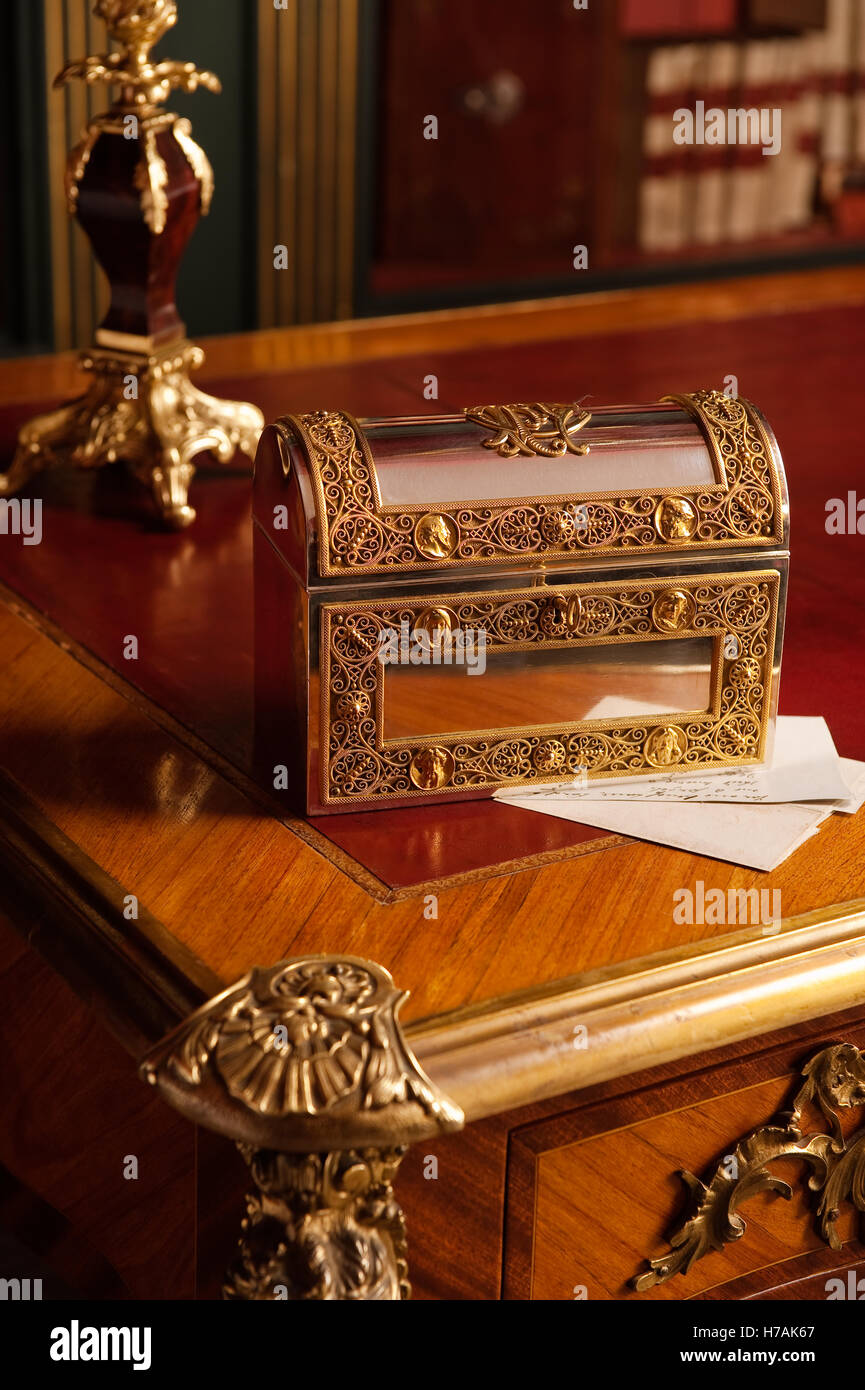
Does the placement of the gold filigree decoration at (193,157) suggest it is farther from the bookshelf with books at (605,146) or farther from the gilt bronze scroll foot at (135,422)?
the bookshelf with books at (605,146)

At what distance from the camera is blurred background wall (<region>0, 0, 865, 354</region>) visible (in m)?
2.38

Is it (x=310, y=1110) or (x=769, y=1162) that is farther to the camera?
(x=769, y=1162)

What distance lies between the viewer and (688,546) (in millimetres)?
943

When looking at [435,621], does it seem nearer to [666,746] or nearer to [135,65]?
[666,746]

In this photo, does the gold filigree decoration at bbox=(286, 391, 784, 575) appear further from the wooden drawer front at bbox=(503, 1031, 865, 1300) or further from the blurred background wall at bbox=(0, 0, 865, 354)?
the blurred background wall at bbox=(0, 0, 865, 354)

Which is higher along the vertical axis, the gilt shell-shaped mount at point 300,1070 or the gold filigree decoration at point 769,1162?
the gilt shell-shaped mount at point 300,1070

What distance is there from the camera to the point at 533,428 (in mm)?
945

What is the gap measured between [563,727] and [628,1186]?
0.25 m

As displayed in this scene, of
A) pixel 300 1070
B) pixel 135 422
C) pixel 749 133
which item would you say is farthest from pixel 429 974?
pixel 749 133

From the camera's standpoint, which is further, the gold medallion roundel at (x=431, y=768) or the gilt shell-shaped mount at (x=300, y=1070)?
the gold medallion roundel at (x=431, y=768)

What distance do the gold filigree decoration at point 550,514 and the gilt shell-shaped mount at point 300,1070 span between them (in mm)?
239

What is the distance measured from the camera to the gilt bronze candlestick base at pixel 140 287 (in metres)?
1.38

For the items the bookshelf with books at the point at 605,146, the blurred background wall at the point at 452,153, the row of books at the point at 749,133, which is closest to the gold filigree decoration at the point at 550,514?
the blurred background wall at the point at 452,153

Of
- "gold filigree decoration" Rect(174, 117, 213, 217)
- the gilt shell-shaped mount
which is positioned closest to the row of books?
"gold filigree decoration" Rect(174, 117, 213, 217)
